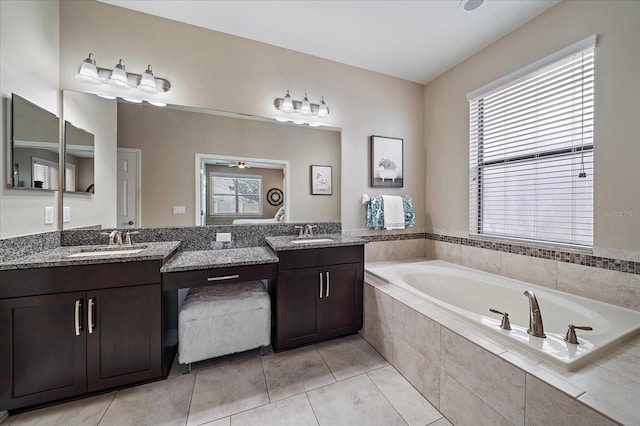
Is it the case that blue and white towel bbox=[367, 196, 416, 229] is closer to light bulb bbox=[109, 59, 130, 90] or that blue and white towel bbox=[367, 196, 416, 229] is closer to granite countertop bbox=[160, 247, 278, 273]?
granite countertop bbox=[160, 247, 278, 273]

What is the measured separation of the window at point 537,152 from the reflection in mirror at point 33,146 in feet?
11.3

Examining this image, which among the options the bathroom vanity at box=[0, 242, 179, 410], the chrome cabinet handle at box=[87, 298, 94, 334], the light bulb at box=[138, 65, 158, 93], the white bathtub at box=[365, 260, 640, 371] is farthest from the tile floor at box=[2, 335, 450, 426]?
the light bulb at box=[138, 65, 158, 93]

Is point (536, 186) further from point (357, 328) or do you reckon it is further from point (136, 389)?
point (136, 389)

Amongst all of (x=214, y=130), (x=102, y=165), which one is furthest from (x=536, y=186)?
(x=102, y=165)

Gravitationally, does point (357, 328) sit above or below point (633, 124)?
below

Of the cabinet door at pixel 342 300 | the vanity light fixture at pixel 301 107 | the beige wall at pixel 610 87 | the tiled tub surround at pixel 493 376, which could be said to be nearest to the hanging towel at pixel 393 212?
the cabinet door at pixel 342 300

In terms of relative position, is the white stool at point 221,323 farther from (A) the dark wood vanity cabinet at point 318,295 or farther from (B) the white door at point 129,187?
(B) the white door at point 129,187

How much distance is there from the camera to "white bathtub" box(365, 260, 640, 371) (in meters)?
1.09

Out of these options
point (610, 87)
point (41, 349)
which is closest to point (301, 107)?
point (610, 87)

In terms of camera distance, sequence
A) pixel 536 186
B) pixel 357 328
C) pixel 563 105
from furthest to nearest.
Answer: pixel 357 328, pixel 536 186, pixel 563 105

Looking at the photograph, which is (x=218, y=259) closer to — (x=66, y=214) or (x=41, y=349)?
(x=41, y=349)

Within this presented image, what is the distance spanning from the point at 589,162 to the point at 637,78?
508 mm

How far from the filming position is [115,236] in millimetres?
1836

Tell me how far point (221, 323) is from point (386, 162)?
2.28m
